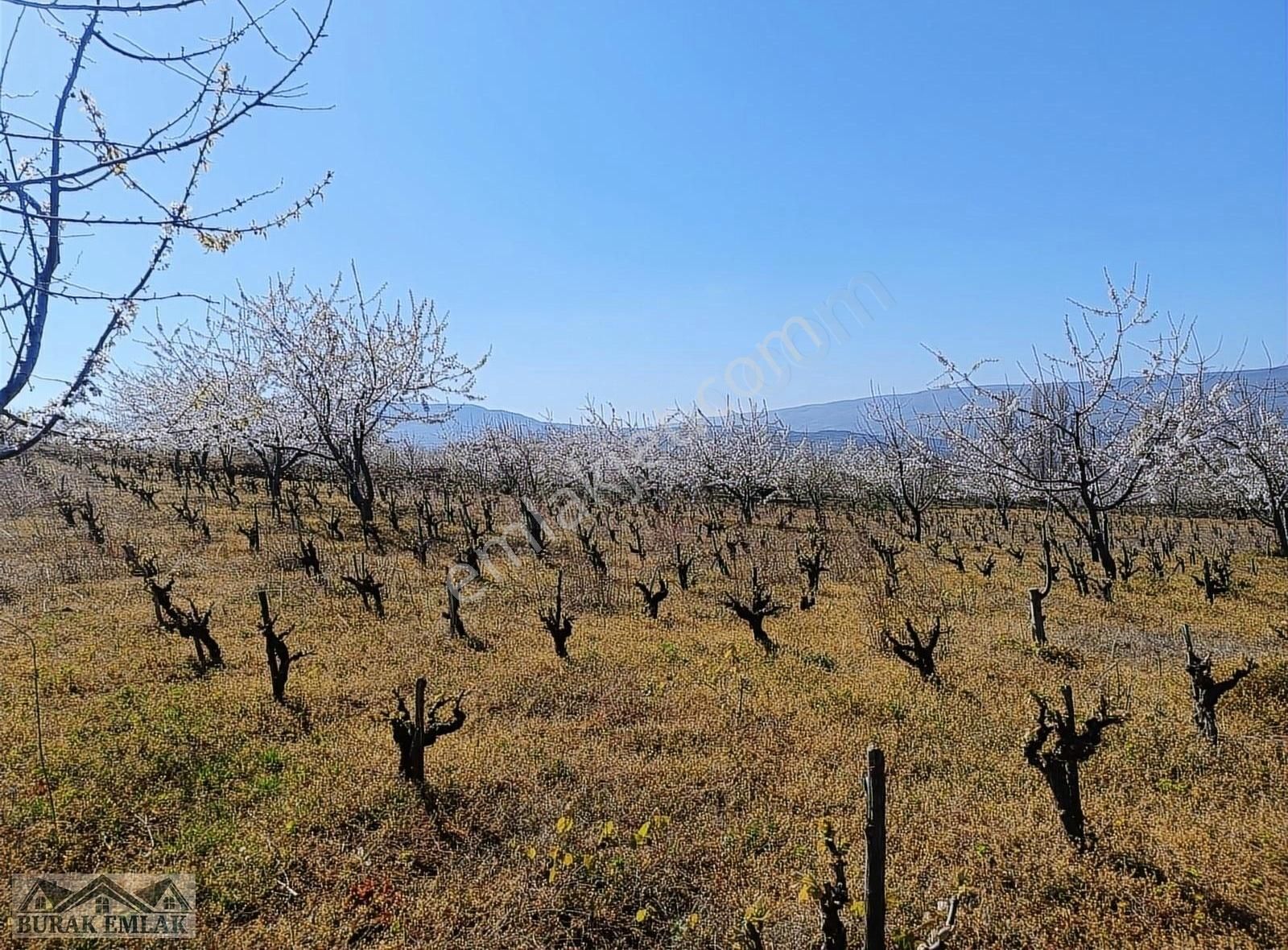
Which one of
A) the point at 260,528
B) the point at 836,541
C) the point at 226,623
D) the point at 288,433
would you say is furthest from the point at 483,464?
the point at 226,623

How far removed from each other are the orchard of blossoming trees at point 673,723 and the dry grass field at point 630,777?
33 mm

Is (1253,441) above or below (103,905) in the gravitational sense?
above

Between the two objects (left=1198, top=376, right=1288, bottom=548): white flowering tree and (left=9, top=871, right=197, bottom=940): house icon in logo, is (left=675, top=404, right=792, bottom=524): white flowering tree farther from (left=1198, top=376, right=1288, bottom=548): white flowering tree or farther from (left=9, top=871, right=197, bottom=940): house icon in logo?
(left=9, top=871, right=197, bottom=940): house icon in logo

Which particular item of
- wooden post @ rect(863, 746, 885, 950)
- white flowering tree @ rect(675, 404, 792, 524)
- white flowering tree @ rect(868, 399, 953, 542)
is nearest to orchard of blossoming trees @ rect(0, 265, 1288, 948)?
wooden post @ rect(863, 746, 885, 950)

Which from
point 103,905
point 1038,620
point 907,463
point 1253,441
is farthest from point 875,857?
point 907,463

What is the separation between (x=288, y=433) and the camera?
20.9 meters

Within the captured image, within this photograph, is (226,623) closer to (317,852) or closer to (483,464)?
(317,852)

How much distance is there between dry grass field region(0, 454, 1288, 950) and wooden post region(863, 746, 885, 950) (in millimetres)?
566

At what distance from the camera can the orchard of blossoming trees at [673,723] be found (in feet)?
13.4

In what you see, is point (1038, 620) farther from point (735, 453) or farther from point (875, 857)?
point (735, 453)

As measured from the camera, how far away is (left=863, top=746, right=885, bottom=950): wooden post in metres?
3.02

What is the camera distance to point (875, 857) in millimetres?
3037

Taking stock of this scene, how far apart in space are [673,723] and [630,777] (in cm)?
126

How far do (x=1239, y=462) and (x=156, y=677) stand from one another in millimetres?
31133
